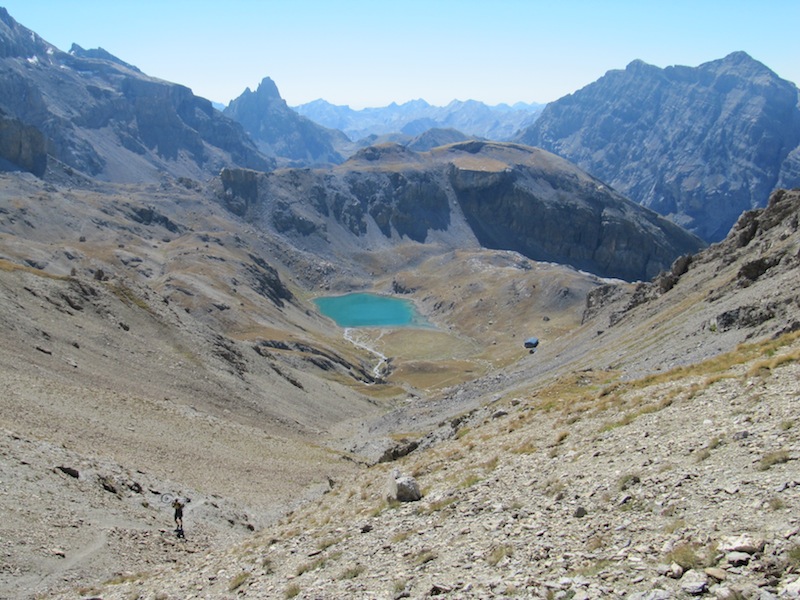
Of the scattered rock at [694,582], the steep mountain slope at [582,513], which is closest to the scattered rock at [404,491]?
the steep mountain slope at [582,513]

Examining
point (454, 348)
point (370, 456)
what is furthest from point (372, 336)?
point (370, 456)

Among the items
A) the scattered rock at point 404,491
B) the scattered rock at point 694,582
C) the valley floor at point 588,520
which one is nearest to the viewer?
the scattered rock at point 694,582

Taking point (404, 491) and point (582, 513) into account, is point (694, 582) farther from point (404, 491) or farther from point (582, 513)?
point (404, 491)

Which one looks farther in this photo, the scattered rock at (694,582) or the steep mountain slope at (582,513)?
the steep mountain slope at (582,513)

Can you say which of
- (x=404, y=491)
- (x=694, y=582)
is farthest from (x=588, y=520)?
(x=404, y=491)

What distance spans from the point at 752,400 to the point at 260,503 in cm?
2837

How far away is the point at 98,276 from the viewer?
3548 inches

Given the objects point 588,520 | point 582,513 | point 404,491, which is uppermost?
point 582,513

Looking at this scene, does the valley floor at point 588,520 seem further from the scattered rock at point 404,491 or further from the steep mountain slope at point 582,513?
the scattered rock at point 404,491

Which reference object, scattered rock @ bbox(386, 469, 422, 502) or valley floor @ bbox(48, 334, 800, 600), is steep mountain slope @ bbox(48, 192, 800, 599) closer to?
valley floor @ bbox(48, 334, 800, 600)

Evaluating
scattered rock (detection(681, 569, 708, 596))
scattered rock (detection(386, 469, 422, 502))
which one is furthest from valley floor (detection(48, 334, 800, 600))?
scattered rock (detection(386, 469, 422, 502))

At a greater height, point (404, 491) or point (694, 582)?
point (694, 582)

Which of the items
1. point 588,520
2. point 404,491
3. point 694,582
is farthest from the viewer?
point 404,491

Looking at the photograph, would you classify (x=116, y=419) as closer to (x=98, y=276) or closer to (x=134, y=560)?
(x=134, y=560)
